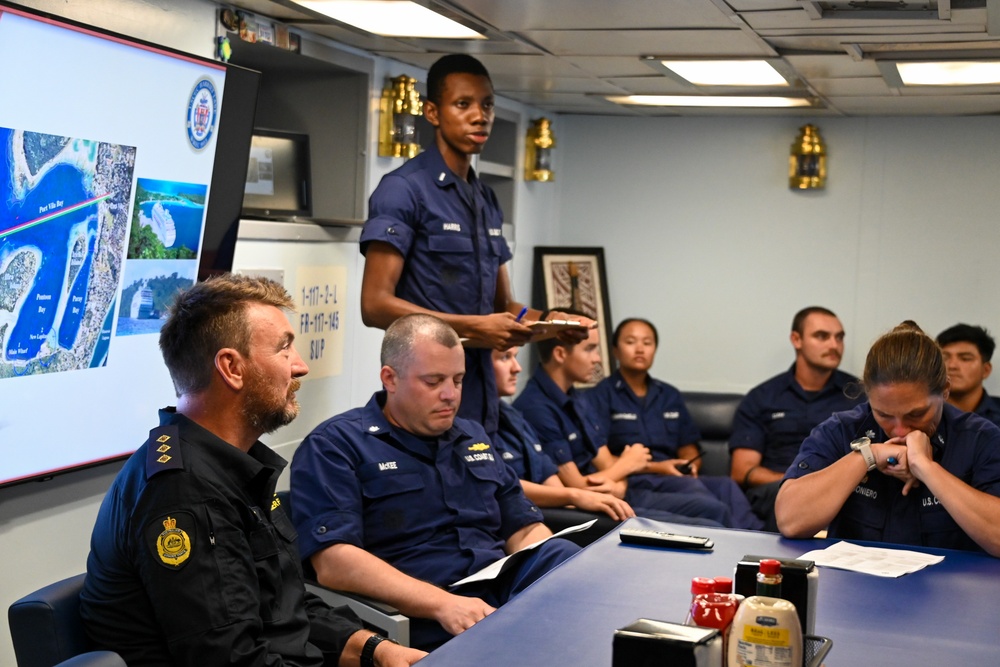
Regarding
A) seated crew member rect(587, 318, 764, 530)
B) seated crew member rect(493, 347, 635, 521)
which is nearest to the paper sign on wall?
seated crew member rect(493, 347, 635, 521)

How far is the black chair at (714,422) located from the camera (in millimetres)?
6074

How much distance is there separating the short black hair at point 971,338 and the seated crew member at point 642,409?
127 cm

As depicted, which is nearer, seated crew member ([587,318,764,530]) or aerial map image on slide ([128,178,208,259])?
aerial map image on slide ([128,178,208,259])

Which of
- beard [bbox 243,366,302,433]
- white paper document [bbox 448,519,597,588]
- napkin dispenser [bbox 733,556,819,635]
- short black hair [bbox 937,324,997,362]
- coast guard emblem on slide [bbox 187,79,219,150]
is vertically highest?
coast guard emblem on slide [bbox 187,79,219,150]

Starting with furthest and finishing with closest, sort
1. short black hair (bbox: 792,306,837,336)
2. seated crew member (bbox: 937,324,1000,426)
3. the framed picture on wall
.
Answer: the framed picture on wall → short black hair (bbox: 792,306,837,336) → seated crew member (bbox: 937,324,1000,426)

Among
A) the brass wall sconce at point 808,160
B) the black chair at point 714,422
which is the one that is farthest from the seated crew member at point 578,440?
the brass wall sconce at point 808,160

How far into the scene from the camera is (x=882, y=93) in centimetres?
545

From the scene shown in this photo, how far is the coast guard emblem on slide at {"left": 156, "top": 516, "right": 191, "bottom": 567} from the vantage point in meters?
2.01

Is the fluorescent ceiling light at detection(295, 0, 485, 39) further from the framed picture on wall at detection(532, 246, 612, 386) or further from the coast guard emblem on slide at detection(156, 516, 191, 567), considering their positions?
the framed picture on wall at detection(532, 246, 612, 386)

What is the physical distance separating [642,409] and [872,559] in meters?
2.86

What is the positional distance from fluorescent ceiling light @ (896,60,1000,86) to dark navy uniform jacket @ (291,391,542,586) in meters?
2.46

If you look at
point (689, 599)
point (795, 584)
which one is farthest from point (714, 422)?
point (795, 584)

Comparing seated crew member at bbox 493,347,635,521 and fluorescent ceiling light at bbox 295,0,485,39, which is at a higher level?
fluorescent ceiling light at bbox 295,0,485,39

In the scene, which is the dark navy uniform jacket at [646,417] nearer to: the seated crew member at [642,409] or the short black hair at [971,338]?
the seated crew member at [642,409]
